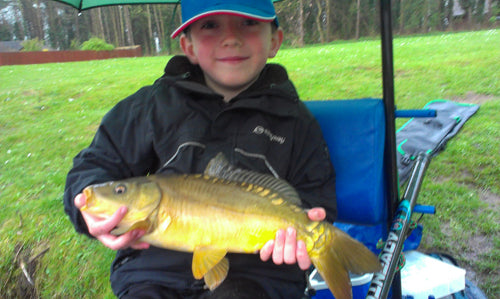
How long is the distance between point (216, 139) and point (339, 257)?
0.80m

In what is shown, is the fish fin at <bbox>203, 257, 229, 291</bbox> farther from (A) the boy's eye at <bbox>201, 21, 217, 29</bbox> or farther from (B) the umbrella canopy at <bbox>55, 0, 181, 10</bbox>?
(B) the umbrella canopy at <bbox>55, 0, 181, 10</bbox>

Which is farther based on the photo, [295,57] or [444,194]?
[295,57]

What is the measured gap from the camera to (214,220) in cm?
136

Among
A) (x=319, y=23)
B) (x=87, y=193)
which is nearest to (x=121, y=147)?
(x=87, y=193)

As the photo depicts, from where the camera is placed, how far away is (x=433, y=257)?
248 centimetres

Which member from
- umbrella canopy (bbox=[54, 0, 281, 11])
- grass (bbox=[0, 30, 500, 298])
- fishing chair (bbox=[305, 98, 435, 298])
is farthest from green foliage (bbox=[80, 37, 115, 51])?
fishing chair (bbox=[305, 98, 435, 298])

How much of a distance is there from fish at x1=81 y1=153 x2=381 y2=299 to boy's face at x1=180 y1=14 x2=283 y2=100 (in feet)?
2.36

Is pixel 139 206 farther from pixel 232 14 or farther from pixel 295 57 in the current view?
pixel 295 57

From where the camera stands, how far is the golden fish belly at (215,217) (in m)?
1.35

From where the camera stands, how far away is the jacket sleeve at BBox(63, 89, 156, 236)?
176 centimetres

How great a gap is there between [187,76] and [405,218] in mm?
1318

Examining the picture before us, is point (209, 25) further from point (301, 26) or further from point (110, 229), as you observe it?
point (301, 26)

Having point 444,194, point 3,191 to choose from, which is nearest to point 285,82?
point 444,194

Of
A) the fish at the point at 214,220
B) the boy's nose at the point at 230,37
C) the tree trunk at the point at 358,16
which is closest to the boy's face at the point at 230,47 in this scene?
the boy's nose at the point at 230,37
